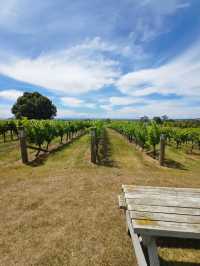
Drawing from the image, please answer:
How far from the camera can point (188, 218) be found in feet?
6.98

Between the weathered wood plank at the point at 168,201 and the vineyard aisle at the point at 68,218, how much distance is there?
100cm

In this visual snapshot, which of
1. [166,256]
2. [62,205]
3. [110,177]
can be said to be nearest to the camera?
[166,256]

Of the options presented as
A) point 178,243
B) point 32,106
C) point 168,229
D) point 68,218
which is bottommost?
point 178,243

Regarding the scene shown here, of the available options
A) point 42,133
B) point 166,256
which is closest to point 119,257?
point 166,256

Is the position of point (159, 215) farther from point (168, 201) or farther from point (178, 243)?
point (178, 243)

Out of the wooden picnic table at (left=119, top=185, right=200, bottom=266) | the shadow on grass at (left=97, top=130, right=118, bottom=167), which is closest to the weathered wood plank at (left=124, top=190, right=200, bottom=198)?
the wooden picnic table at (left=119, top=185, right=200, bottom=266)

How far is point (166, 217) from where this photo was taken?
2152 mm

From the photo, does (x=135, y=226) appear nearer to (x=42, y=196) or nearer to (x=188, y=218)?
(x=188, y=218)

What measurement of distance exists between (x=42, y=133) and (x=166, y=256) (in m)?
8.97

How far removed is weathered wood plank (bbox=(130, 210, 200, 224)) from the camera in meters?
2.09

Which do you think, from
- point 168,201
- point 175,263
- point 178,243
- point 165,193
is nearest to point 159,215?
point 168,201

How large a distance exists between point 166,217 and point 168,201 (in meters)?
0.44

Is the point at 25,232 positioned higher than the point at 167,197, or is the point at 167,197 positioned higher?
the point at 167,197

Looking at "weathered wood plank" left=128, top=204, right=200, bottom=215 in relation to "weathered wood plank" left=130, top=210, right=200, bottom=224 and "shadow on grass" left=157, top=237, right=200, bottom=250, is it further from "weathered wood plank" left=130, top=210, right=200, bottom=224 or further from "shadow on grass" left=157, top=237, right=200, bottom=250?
"shadow on grass" left=157, top=237, right=200, bottom=250
